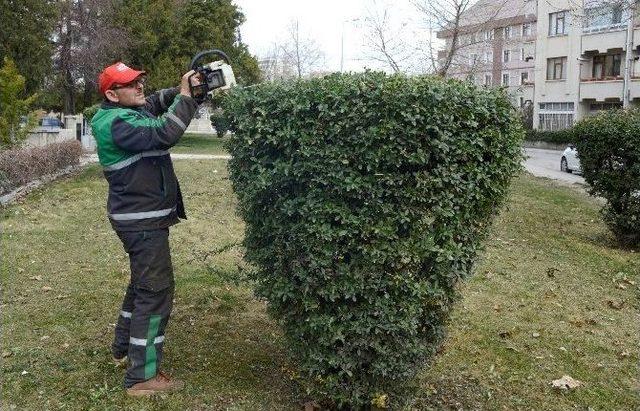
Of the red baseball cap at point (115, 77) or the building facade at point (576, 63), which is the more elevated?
the building facade at point (576, 63)

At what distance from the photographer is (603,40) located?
41375mm

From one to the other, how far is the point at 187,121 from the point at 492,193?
1.70 meters

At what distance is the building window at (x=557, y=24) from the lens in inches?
1747

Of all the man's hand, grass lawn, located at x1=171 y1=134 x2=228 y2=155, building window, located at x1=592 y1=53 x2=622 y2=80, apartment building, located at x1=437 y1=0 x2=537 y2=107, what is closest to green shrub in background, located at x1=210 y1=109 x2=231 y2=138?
the man's hand

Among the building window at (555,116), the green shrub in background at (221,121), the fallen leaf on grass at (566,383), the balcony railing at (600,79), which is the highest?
the balcony railing at (600,79)

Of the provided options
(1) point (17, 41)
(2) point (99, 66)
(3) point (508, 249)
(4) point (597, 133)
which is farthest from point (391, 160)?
(2) point (99, 66)

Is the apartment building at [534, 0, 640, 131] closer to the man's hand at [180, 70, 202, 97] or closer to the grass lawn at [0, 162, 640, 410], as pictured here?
the grass lawn at [0, 162, 640, 410]

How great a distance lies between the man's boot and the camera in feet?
12.7

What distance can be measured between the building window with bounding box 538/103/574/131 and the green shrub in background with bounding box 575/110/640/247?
37056 mm

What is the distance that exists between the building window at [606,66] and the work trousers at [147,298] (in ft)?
141

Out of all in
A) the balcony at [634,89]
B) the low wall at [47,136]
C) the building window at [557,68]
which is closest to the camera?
the low wall at [47,136]

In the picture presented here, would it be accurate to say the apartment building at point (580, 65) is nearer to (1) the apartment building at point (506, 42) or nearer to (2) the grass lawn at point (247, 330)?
(1) the apartment building at point (506, 42)

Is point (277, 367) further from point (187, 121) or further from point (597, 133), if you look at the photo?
point (597, 133)

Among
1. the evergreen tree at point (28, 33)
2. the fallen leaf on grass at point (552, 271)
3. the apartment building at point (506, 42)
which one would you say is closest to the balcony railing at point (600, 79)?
the apartment building at point (506, 42)
